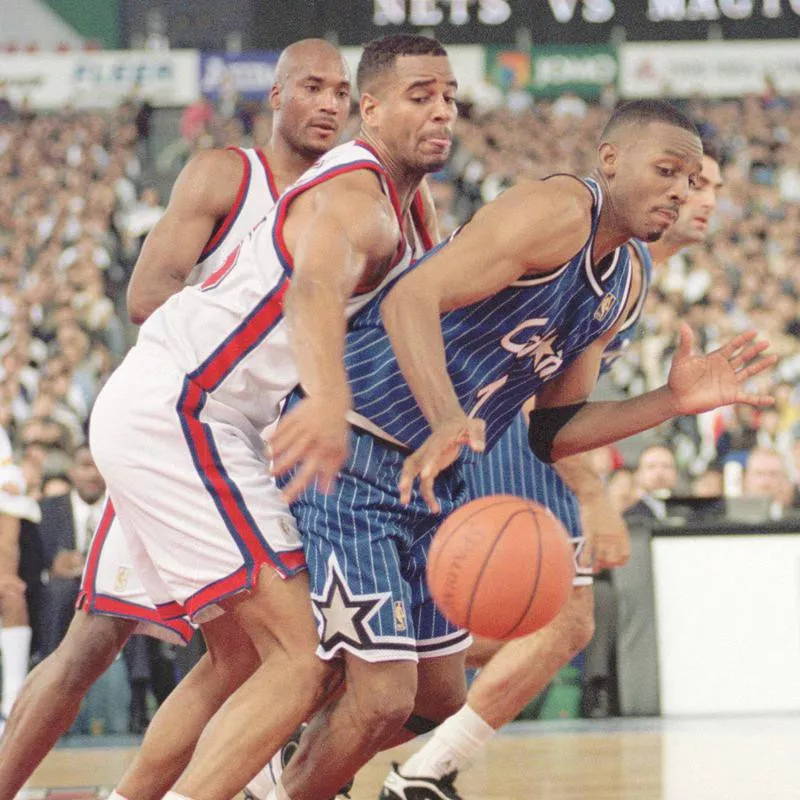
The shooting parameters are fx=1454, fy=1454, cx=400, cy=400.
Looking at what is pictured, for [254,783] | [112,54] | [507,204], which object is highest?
[112,54]

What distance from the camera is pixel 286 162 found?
4.29 meters

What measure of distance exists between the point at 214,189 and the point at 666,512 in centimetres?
439

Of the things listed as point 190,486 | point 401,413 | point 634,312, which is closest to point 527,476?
point 634,312

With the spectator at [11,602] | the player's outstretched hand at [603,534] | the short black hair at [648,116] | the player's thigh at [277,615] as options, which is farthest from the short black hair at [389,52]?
the spectator at [11,602]

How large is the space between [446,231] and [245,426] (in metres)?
12.0

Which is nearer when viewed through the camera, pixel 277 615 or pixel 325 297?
pixel 325 297

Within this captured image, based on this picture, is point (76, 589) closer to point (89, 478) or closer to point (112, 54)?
point (89, 478)

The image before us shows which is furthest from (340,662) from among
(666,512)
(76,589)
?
(666,512)

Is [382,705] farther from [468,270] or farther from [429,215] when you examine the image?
[429,215]

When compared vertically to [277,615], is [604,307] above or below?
above

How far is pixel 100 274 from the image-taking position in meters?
14.9

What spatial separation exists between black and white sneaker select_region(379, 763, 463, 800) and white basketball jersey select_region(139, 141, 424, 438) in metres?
1.53

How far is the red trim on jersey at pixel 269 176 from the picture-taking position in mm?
4203

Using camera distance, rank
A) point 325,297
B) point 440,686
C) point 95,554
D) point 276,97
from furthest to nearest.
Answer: point 276,97 → point 95,554 → point 440,686 → point 325,297
